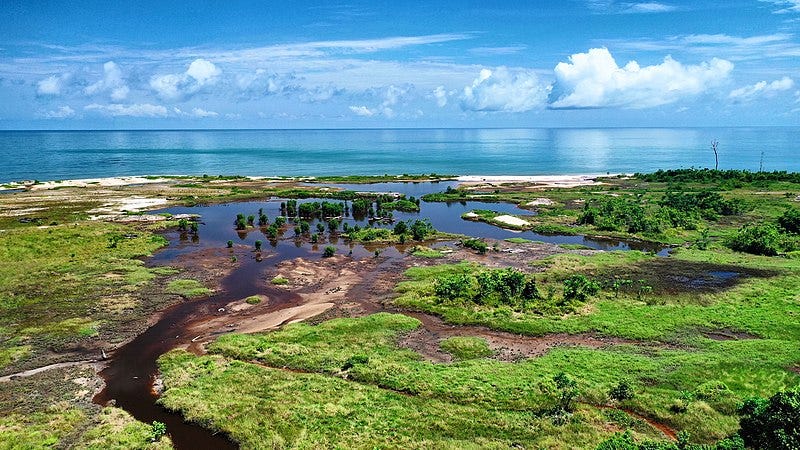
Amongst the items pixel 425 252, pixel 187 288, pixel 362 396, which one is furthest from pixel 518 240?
pixel 362 396

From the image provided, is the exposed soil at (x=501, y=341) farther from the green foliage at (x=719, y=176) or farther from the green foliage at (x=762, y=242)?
the green foliage at (x=719, y=176)

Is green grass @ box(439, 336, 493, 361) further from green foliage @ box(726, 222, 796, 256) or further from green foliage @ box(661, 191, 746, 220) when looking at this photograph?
green foliage @ box(661, 191, 746, 220)

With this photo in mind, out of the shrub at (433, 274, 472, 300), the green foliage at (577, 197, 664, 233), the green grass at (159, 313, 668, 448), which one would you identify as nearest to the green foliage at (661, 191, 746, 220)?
the green foliage at (577, 197, 664, 233)

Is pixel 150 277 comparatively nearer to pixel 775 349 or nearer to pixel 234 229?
pixel 234 229

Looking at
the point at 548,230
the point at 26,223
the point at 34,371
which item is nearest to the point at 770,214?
the point at 548,230

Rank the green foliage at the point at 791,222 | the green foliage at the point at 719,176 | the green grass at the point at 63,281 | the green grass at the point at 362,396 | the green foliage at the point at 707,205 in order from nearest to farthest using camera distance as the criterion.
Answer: the green grass at the point at 362,396 → the green grass at the point at 63,281 → the green foliage at the point at 791,222 → the green foliage at the point at 707,205 → the green foliage at the point at 719,176

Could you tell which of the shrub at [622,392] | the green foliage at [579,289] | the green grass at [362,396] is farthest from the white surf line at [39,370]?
the green foliage at [579,289]

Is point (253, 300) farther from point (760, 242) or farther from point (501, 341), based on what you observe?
point (760, 242)
